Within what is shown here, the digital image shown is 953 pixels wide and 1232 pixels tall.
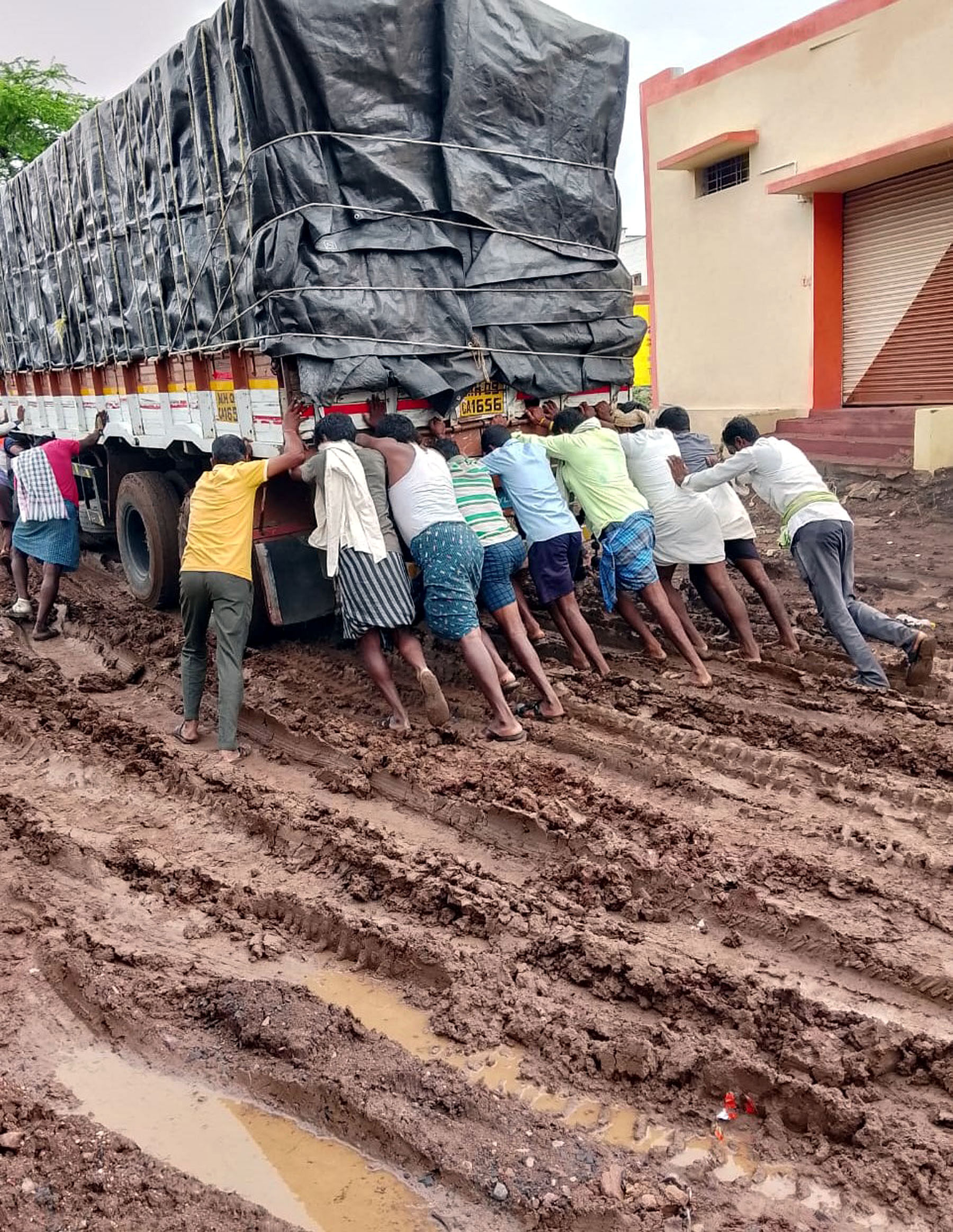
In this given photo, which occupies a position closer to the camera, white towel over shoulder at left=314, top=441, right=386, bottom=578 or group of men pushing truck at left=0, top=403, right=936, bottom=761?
white towel over shoulder at left=314, top=441, right=386, bottom=578

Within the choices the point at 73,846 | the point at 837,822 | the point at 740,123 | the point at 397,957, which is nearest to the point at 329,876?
the point at 397,957

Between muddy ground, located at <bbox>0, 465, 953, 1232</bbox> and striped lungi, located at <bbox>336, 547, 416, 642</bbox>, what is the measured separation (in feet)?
1.96

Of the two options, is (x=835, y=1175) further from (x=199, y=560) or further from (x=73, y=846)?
(x=199, y=560)

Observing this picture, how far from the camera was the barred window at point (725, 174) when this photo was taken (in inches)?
489

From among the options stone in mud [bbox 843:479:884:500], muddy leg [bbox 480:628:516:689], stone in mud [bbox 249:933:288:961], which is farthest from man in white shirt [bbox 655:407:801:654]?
stone in mud [bbox 843:479:884:500]

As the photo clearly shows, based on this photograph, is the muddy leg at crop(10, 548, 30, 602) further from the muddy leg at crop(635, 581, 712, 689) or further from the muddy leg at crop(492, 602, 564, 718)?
the muddy leg at crop(635, 581, 712, 689)

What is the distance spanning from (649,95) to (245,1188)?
14.2m

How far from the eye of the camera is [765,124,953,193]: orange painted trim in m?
Answer: 9.77

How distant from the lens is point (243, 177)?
205 inches

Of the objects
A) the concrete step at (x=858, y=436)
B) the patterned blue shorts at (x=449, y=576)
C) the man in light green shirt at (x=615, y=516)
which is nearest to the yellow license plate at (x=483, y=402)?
the man in light green shirt at (x=615, y=516)

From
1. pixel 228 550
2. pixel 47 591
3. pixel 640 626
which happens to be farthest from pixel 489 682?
pixel 47 591

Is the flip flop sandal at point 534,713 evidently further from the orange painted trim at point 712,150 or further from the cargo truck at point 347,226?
the orange painted trim at point 712,150

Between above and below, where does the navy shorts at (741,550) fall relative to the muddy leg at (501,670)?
above

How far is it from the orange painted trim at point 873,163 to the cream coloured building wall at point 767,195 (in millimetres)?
276
